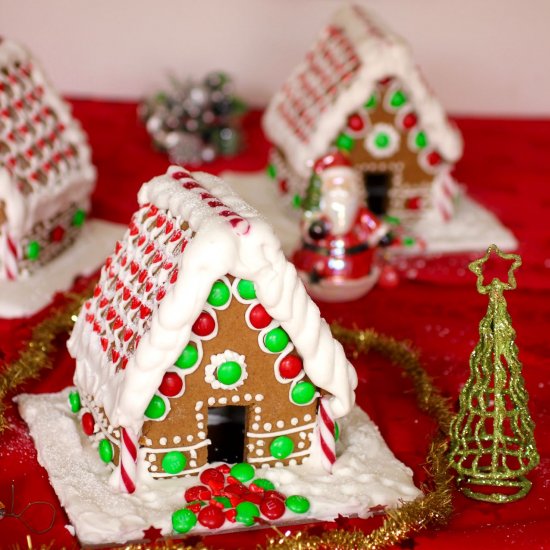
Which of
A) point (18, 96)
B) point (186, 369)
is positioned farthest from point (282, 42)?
point (186, 369)

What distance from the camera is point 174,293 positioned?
285 cm

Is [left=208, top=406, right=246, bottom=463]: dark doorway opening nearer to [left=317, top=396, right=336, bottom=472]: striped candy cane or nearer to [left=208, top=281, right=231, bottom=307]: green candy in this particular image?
[left=317, top=396, right=336, bottom=472]: striped candy cane

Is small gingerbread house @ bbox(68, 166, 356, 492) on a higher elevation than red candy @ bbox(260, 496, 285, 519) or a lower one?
higher

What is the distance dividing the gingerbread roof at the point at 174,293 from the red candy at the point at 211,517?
0.29 m

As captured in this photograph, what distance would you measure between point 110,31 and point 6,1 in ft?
2.12

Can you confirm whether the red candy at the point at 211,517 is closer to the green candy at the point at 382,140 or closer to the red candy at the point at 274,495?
the red candy at the point at 274,495

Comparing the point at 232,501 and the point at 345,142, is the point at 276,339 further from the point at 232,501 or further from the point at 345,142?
the point at 345,142

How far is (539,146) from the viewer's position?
614 cm

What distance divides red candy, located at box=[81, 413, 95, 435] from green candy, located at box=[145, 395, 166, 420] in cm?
33

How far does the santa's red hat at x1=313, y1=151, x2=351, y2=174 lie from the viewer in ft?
14.1

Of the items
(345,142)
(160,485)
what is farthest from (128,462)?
(345,142)

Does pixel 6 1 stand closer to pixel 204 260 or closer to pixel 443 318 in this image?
pixel 443 318

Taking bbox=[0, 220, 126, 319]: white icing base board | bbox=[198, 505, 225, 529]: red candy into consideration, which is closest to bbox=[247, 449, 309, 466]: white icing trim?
bbox=[198, 505, 225, 529]: red candy

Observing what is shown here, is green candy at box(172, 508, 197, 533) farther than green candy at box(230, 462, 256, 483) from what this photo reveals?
No
